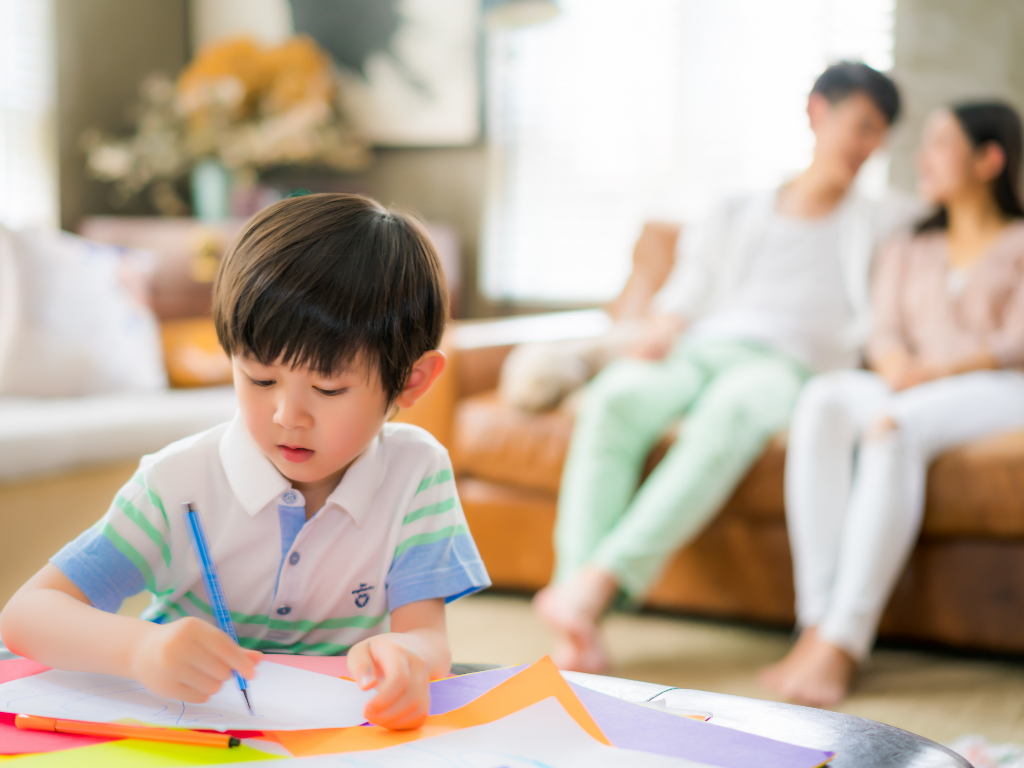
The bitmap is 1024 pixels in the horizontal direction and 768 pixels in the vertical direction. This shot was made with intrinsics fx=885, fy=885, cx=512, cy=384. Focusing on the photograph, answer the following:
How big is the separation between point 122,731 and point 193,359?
1787mm

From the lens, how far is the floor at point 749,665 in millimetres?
1309

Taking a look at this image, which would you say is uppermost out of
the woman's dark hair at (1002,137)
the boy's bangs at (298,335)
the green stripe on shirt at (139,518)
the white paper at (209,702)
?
the woman's dark hair at (1002,137)

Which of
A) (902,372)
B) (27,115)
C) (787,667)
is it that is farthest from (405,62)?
(787,667)

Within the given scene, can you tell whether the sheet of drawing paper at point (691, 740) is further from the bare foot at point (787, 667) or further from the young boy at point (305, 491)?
the bare foot at point (787, 667)

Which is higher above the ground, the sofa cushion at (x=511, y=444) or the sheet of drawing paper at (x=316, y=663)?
the sheet of drawing paper at (x=316, y=663)

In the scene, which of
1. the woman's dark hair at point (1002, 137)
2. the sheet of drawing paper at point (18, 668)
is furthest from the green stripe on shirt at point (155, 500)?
the woman's dark hair at point (1002, 137)

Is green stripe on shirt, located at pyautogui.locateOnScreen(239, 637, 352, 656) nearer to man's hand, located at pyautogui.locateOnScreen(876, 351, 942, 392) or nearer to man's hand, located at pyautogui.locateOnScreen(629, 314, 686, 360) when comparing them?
man's hand, located at pyautogui.locateOnScreen(629, 314, 686, 360)

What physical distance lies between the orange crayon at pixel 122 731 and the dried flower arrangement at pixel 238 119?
2.56 m

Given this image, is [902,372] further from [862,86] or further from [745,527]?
[862,86]

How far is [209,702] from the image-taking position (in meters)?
0.43

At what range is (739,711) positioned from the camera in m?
0.42

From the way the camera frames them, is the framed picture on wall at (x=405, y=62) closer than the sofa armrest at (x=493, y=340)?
No

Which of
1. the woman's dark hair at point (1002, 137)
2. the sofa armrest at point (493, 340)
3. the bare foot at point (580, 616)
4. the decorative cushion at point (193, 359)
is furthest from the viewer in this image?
the decorative cushion at point (193, 359)

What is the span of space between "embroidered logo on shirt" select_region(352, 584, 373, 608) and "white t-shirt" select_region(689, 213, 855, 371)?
4.53 feet
